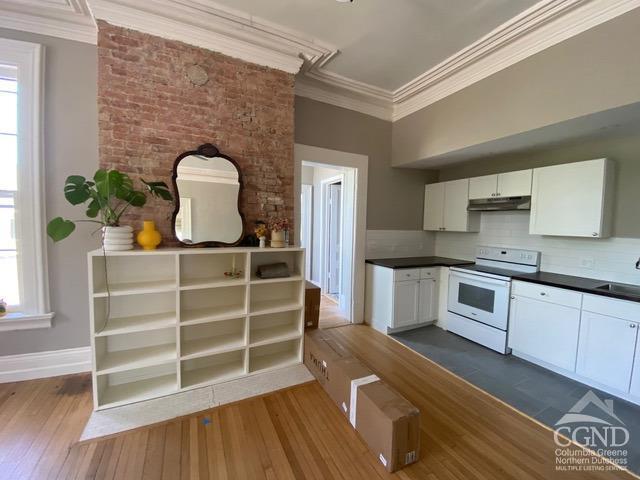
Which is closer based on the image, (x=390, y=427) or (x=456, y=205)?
(x=390, y=427)

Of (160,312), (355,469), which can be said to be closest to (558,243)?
(355,469)

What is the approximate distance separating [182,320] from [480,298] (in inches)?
127

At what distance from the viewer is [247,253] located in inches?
89.0

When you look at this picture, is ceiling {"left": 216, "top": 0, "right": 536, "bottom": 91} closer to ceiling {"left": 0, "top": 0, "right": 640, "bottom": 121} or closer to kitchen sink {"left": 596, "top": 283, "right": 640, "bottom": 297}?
ceiling {"left": 0, "top": 0, "right": 640, "bottom": 121}

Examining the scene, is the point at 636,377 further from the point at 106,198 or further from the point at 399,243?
the point at 106,198

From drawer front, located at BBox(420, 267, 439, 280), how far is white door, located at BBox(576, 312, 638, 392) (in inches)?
59.9

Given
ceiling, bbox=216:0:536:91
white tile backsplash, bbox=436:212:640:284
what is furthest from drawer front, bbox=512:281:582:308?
ceiling, bbox=216:0:536:91

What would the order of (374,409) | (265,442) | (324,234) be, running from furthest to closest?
(324,234)
(265,442)
(374,409)

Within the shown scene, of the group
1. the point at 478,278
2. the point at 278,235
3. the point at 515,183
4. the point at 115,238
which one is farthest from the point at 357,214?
the point at 115,238

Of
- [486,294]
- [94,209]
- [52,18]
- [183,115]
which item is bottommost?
[486,294]

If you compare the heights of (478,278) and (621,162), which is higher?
(621,162)

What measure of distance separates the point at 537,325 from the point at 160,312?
144 inches

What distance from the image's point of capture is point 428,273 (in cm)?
359

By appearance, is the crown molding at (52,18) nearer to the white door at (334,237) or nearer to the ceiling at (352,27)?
the ceiling at (352,27)
